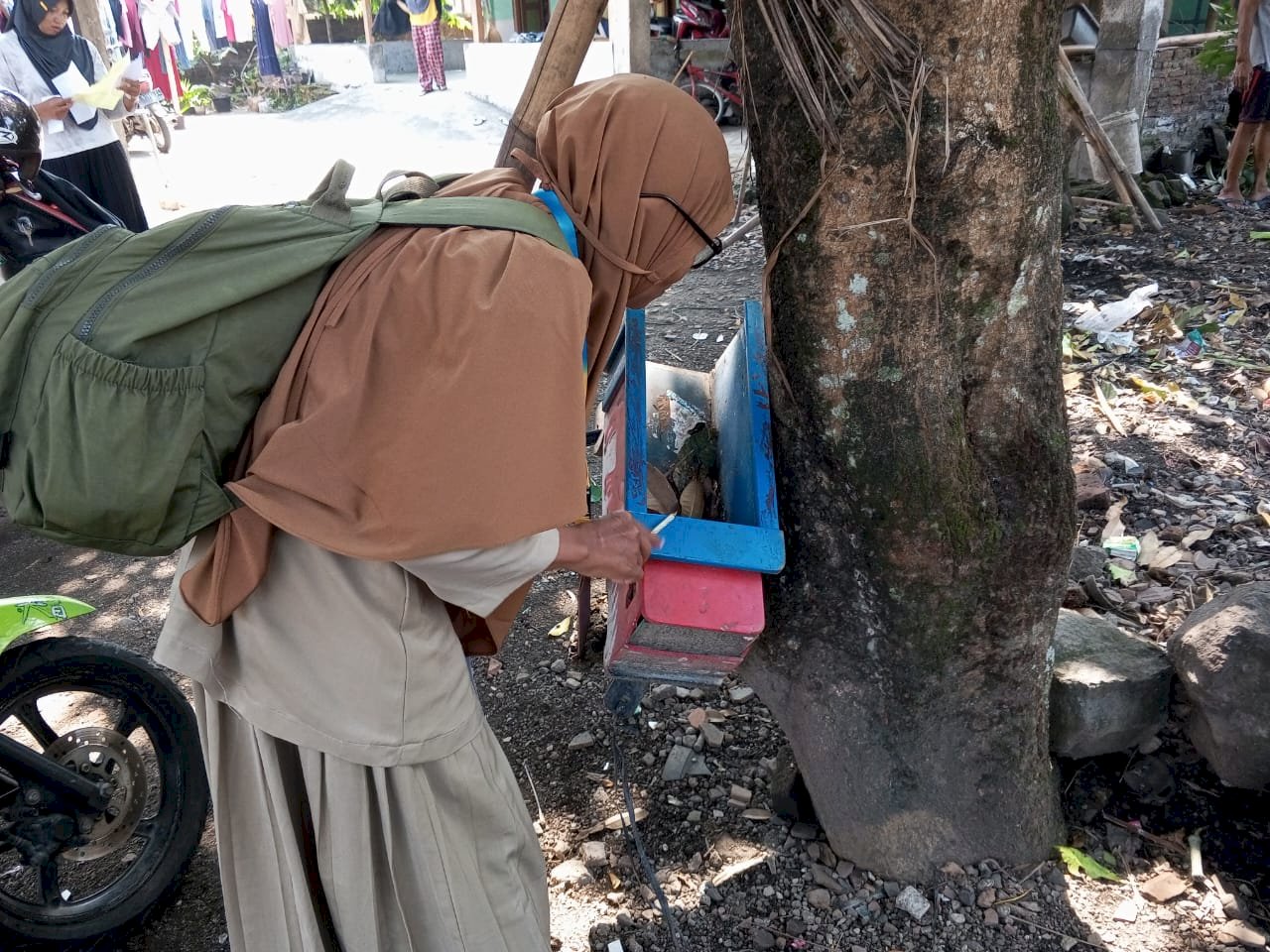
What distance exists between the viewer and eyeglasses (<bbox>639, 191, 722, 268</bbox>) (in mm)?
1566

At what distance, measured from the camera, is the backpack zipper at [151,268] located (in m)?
1.23

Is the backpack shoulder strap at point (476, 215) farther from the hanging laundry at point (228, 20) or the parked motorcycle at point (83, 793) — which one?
the hanging laundry at point (228, 20)

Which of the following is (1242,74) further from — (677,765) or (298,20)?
(298,20)

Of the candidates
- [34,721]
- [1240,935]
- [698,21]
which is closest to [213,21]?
[698,21]

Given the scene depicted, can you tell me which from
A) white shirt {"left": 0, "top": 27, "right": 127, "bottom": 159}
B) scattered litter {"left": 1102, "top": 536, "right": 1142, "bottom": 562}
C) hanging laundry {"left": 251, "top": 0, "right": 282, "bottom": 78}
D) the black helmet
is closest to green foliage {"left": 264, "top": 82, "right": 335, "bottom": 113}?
hanging laundry {"left": 251, "top": 0, "right": 282, "bottom": 78}

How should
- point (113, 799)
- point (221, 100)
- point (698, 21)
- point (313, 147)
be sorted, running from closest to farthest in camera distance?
point (113, 799), point (698, 21), point (313, 147), point (221, 100)

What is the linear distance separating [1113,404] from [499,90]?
13301 millimetres

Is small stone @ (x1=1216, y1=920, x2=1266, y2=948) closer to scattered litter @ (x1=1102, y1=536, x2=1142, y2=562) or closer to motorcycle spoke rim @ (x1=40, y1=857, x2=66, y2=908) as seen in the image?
scattered litter @ (x1=1102, y1=536, x2=1142, y2=562)

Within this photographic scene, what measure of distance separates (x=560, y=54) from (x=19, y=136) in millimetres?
2713

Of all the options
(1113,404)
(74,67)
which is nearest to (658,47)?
(74,67)

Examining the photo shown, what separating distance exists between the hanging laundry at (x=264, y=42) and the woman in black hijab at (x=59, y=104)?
16.6 m

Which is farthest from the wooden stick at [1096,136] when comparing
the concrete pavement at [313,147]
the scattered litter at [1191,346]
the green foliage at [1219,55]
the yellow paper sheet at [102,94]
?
the yellow paper sheet at [102,94]

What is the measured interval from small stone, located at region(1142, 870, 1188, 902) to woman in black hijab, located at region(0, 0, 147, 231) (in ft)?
19.0

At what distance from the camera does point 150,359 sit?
1.24 m
